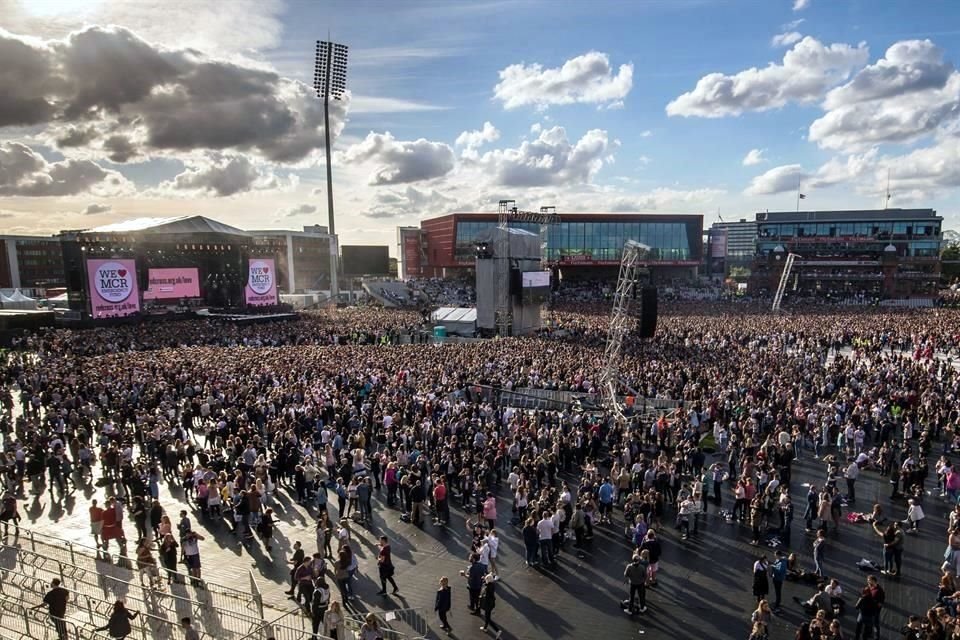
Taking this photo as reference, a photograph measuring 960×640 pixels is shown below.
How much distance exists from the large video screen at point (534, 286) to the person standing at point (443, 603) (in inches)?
1192

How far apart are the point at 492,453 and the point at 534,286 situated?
26384 millimetres

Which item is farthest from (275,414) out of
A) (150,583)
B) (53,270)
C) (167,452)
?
(53,270)

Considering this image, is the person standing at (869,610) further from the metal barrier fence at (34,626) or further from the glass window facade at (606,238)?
the glass window facade at (606,238)

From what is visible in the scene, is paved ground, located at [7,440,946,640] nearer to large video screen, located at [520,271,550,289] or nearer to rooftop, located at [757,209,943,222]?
large video screen, located at [520,271,550,289]

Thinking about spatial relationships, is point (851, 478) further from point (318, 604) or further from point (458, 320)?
point (458, 320)

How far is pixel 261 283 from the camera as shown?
51500mm

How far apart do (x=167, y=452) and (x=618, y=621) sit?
11.9 meters

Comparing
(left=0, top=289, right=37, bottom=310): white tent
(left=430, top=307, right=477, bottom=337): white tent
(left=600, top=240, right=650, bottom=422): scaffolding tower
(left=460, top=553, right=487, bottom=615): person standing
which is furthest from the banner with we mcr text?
(left=460, top=553, right=487, bottom=615): person standing

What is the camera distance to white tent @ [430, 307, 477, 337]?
39625 mm

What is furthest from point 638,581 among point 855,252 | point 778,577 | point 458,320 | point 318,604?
point 855,252

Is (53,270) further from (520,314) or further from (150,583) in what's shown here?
(150,583)

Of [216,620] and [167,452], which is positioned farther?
[167,452]

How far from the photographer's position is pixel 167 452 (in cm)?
1519

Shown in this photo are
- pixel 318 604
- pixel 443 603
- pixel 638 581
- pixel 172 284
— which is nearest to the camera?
pixel 318 604
